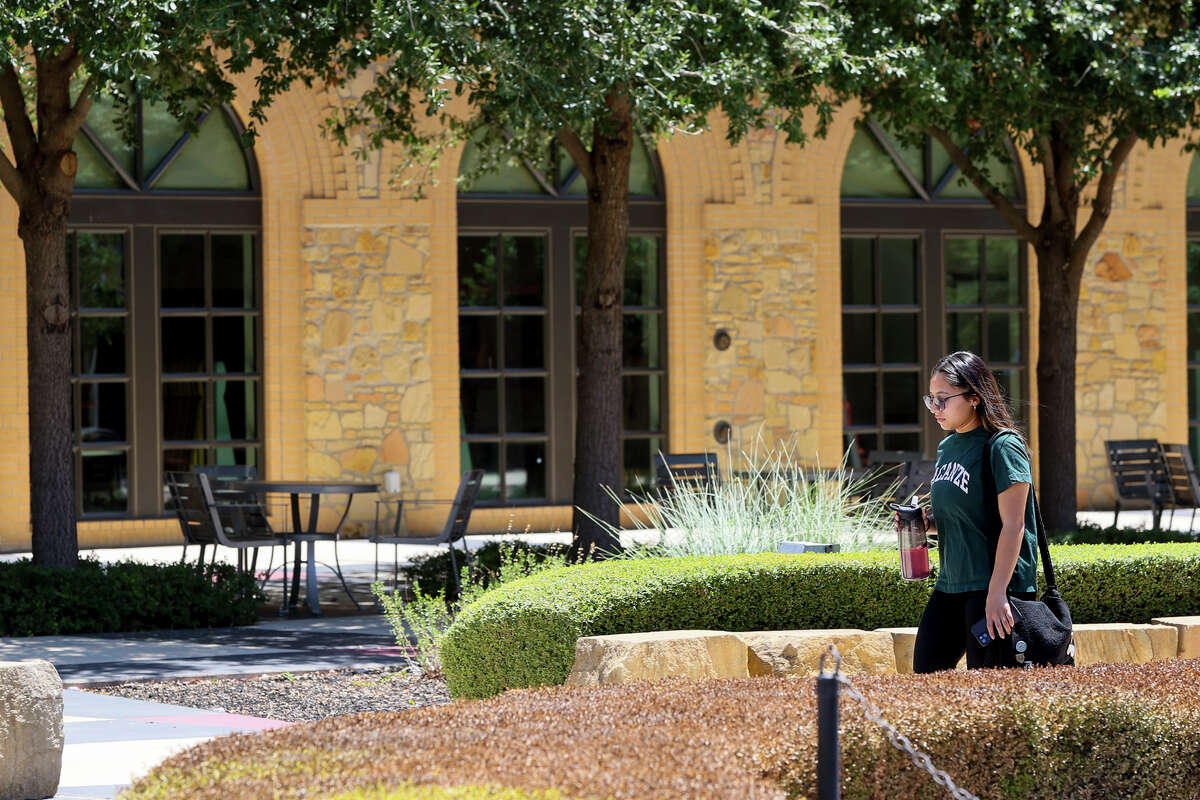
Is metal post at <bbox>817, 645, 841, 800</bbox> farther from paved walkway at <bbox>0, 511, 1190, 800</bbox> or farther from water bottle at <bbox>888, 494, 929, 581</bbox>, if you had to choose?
paved walkway at <bbox>0, 511, 1190, 800</bbox>

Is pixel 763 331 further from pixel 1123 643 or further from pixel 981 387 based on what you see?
pixel 981 387

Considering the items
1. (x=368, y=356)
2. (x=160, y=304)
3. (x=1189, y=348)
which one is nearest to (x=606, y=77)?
(x=368, y=356)

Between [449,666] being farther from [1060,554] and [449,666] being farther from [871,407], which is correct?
[871,407]

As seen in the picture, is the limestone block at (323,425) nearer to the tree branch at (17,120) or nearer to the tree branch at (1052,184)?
the tree branch at (17,120)

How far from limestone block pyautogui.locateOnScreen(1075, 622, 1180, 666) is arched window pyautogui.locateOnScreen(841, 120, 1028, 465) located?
431 inches

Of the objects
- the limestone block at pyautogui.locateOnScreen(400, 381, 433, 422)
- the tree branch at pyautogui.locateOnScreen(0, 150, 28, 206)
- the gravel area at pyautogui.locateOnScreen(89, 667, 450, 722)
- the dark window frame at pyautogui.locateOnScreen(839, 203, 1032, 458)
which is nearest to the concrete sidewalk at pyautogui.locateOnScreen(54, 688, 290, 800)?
the gravel area at pyautogui.locateOnScreen(89, 667, 450, 722)

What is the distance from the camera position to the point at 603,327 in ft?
39.1

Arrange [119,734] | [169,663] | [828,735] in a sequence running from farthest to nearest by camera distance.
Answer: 1. [169,663]
2. [119,734]
3. [828,735]

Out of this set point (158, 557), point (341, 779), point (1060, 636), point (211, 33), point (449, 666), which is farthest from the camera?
point (158, 557)

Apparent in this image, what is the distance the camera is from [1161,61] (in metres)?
11.8

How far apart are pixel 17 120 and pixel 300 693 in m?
4.97

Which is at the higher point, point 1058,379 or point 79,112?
point 79,112

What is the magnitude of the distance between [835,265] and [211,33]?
9.34 meters

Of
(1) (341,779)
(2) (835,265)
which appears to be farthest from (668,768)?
(2) (835,265)
